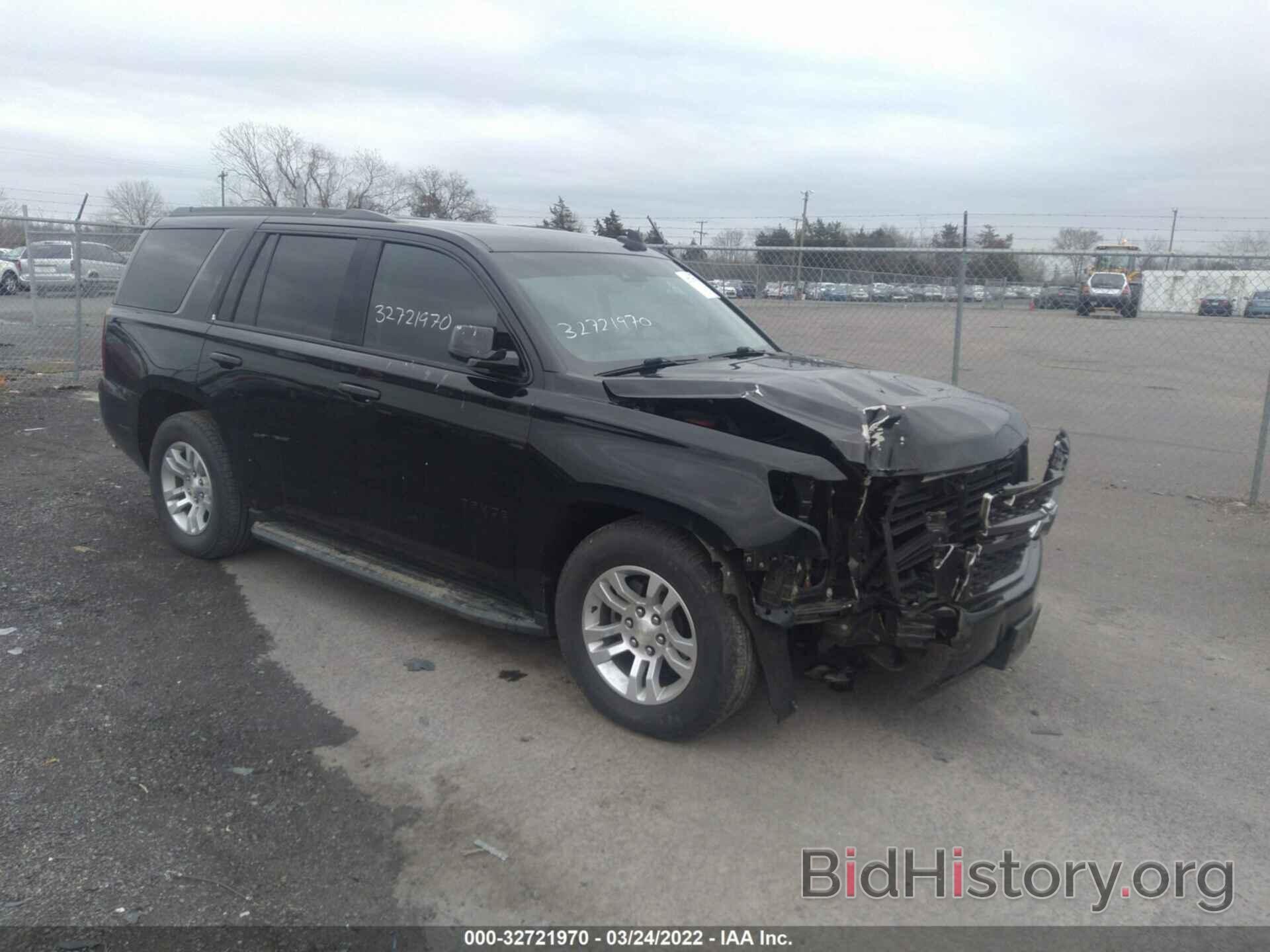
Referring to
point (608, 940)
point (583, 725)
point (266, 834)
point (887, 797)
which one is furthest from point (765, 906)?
point (266, 834)

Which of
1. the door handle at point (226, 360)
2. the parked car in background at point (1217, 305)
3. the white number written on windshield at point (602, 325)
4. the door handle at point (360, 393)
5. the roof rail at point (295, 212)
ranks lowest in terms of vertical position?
the door handle at point (360, 393)

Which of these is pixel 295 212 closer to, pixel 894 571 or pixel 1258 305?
pixel 894 571

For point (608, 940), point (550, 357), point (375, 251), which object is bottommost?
point (608, 940)

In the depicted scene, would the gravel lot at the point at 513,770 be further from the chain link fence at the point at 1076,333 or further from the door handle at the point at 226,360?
the chain link fence at the point at 1076,333

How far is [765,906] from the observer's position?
10.1ft

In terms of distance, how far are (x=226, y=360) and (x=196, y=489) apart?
88 cm

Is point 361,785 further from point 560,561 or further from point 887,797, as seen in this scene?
point 887,797

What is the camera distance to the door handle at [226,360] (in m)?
5.46

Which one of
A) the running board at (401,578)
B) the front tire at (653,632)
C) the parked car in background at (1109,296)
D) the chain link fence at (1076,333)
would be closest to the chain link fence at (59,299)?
the running board at (401,578)

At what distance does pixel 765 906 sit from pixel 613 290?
2.95 metres

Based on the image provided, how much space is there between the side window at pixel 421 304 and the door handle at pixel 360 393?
0.66ft

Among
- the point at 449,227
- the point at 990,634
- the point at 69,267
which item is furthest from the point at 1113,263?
the point at 69,267

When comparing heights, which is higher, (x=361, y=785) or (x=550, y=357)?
(x=550, y=357)

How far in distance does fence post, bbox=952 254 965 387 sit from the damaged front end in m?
5.04
